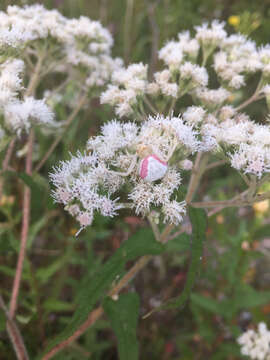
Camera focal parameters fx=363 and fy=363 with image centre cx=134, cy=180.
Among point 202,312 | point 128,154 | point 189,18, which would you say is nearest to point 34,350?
point 202,312

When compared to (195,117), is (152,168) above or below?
below

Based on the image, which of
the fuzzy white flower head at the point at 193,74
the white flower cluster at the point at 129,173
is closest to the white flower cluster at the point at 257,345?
the white flower cluster at the point at 129,173

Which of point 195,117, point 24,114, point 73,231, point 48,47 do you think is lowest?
point 73,231

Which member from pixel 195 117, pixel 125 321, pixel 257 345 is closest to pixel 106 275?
pixel 125 321

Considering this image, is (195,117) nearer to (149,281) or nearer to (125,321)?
(125,321)

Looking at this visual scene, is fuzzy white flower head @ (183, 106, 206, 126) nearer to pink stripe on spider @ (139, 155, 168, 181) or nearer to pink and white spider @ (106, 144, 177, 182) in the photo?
pink and white spider @ (106, 144, 177, 182)
